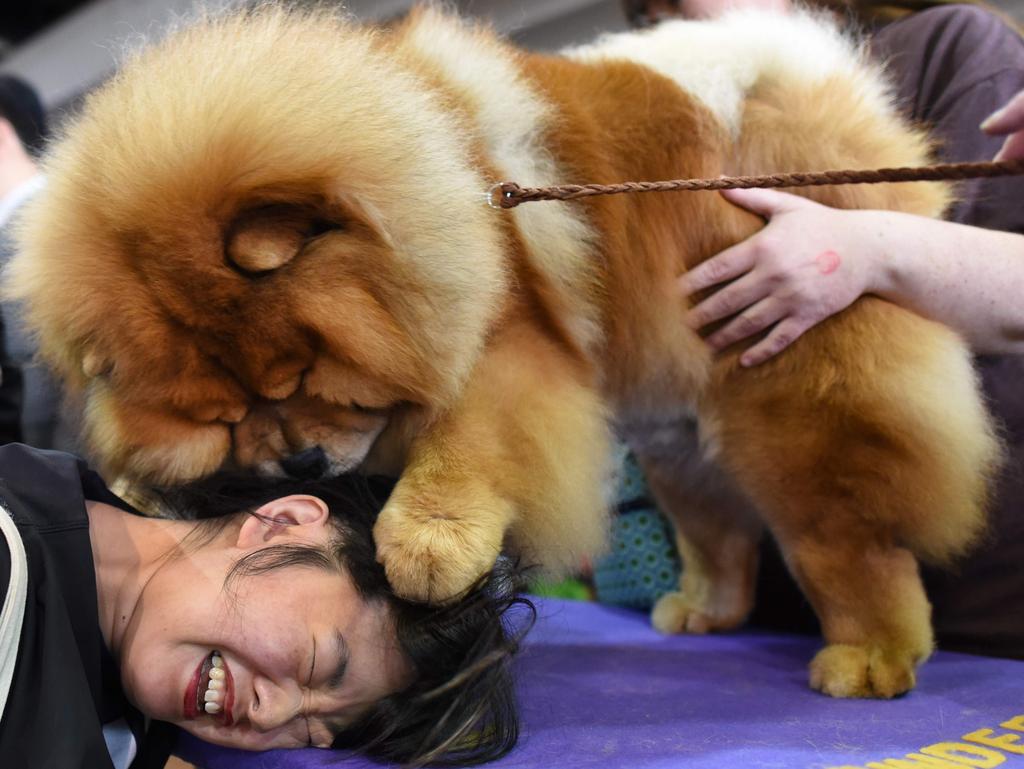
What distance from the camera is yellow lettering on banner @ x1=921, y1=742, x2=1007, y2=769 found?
3.10ft

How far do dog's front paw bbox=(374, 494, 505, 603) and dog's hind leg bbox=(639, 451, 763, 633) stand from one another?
28.3 inches

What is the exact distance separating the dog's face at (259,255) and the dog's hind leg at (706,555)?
0.77m

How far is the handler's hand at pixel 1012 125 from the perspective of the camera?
3.83 feet

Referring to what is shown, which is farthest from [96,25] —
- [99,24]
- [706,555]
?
[706,555]

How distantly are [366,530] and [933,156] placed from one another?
1.10 m

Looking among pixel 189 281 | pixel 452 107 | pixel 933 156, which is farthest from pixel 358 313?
pixel 933 156

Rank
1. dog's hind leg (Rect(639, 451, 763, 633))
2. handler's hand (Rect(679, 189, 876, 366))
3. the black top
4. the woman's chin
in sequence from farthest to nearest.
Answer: dog's hind leg (Rect(639, 451, 763, 633)), handler's hand (Rect(679, 189, 876, 366)), the woman's chin, the black top

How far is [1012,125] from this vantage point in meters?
1.19

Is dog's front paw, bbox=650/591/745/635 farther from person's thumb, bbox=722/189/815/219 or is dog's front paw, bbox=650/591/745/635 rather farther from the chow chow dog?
person's thumb, bbox=722/189/815/219

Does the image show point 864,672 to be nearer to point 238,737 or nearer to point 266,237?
point 238,737

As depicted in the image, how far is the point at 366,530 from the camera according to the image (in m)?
1.13

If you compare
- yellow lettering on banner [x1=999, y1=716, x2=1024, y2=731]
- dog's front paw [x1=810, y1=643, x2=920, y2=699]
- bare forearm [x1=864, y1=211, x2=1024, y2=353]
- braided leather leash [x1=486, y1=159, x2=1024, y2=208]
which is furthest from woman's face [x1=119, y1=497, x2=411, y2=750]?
bare forearm [x1=864, y1=211, x2=1024, y2=353]

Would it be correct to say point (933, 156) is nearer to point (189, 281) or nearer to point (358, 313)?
point (358, 313)

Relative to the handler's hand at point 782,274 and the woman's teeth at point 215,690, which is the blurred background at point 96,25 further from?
the woman's teeth at point 215,690
